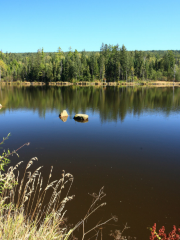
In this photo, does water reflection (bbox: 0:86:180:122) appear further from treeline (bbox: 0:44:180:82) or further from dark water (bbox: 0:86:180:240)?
treeline (bbox: 0:44:180:82)

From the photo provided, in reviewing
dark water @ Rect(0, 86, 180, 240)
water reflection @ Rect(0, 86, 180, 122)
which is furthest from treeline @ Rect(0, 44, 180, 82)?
dark water @ Rect(0, 86, 180, 240)

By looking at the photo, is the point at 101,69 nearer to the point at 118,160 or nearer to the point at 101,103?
the point at 101,103

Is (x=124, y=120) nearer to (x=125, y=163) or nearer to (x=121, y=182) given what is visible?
(x=125, y=163)

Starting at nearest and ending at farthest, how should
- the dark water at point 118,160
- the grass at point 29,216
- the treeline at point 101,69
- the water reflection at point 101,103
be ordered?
the grass at point 29,216 → the dark water at point 118,160 → the water reflection at point 101,103 → the treeline at point 101,69

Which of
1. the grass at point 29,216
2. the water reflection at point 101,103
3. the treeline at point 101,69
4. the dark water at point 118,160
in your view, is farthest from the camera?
the treeline at point 101,69

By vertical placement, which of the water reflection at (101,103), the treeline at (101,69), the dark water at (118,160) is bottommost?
the dark water at (118,160)

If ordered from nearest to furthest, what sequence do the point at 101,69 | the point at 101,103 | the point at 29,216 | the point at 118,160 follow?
the point at 29,216 → the point at 118,160 → the point at 101,103 → the point at 101,69

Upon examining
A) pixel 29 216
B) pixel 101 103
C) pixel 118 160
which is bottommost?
pixel 118 160

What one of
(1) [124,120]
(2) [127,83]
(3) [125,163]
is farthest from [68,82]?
(3) [125,163]

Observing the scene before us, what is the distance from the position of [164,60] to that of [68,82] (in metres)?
54.5

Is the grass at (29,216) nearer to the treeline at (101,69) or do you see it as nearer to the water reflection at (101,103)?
the water reflection at (101,103)

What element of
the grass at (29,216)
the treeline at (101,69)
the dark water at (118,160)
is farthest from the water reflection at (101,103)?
the treeline at (101,69)

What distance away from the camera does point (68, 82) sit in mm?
97438

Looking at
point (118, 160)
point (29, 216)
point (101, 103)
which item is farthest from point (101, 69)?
point (29, 216)
